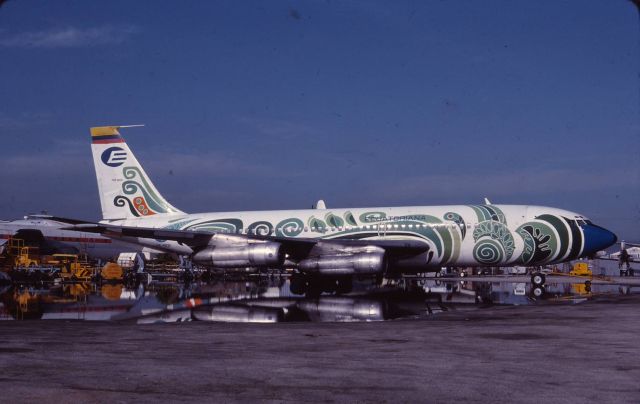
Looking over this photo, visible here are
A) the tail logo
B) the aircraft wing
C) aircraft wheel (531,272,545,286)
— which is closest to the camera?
the aircraft wing

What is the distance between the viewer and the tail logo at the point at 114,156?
37.0 meters

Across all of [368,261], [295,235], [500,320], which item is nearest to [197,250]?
[295,235]

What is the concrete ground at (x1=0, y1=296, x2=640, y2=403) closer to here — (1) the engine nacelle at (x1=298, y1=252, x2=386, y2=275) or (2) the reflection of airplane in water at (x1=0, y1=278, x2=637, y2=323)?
(2) the reflection of airplane in water at (x1=0, y1=278, x2=637, y2=323)

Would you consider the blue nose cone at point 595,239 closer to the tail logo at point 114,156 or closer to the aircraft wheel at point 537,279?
the aircraft wheel at point 537,279

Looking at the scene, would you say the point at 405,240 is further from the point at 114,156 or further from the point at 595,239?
the point at 114,156

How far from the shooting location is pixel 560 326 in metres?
14.6

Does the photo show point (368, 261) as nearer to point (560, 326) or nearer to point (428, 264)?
point (428, 264)

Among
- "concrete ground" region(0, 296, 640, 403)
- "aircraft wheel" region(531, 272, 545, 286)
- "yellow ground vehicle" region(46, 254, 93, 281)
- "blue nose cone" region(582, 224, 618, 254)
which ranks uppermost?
"blue nose cone" region(582, 224, 618, 254)

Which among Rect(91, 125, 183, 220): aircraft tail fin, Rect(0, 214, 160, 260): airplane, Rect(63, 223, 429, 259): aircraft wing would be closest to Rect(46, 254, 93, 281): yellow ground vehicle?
Rect(91, 125, 183, 220): aircraft tail fin

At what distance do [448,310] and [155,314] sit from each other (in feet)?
25.1

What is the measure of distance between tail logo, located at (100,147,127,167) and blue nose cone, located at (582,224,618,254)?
22091 mm

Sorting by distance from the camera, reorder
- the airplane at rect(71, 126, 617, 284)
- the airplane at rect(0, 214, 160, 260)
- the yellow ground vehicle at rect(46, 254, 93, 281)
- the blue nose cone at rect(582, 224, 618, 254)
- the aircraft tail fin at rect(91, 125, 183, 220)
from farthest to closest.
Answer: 1. the airplane at rect(0, 214, 160, 260)
2. the yellow ground vehicle at rect(46, 254, 93, 281)
3. the aircraft tail fin at rect(91, 125, 183, 220)
4. the blue nose cone at rect(582, 224, 618, 254)
5. the airplane at rect(71, 126, 617, 284)

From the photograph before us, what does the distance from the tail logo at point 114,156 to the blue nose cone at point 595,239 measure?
22091 millimetres

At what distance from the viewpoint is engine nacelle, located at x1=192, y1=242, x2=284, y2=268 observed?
2841cm
